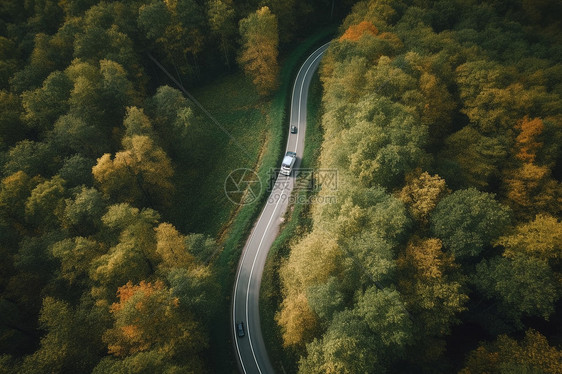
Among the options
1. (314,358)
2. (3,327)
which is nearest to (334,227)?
(314,358)

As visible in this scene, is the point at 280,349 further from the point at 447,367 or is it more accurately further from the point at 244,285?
the point at 447,367

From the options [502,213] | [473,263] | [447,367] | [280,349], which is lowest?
[447,367]

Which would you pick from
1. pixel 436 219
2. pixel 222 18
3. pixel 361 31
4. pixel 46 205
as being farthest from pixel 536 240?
pixel 222 18

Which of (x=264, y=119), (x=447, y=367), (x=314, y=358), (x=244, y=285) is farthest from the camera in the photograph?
(x=264, y=119)

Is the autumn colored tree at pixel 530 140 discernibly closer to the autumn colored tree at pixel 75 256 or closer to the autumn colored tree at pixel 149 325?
the autumn colored tree at pixel 149 325

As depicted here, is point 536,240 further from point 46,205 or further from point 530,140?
point 46,205

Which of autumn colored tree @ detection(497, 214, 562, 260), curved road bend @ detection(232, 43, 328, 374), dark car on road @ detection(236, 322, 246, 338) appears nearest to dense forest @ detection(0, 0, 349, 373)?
curved road bend @ detection(232, 43, 328, 374)

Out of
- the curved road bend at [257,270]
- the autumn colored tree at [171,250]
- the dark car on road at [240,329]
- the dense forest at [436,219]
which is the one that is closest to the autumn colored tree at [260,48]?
the curved road bend at [257,270]
